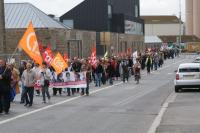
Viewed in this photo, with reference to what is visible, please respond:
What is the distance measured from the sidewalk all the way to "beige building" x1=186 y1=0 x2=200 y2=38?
138 m

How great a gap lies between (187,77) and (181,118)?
43.0ft

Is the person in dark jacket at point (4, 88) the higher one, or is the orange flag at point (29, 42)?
the orange flag at point (29, 42)

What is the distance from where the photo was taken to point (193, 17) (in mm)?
165500

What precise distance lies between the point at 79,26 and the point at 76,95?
57.9 meters

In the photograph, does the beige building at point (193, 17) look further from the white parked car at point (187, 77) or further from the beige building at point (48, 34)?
the white parked car at point (187, 77)

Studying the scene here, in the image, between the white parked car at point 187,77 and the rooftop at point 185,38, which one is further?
the rooftop at point 185,38

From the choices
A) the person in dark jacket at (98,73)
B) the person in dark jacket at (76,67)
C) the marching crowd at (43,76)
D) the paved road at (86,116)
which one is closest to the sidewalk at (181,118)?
the paved road at (86,116)

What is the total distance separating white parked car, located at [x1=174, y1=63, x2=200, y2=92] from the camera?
2911 cm

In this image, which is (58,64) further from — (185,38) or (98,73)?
(185,38)

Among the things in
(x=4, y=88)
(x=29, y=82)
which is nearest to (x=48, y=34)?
(x=29, y=82)

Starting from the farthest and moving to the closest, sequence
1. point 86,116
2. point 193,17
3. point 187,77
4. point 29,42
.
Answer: point 193,17 → point 187,77 → point 29,42 → point 86,116

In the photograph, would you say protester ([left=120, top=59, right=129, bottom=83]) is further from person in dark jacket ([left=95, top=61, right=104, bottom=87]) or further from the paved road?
the paved road

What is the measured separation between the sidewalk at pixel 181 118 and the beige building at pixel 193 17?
13797 centimetres

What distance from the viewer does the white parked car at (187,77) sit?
29109mm
